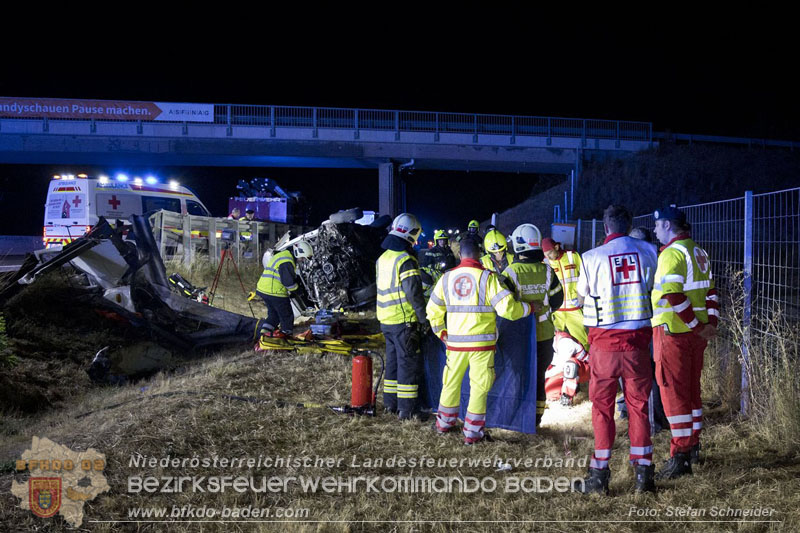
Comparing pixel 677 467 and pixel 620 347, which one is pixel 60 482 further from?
pixel 677 467

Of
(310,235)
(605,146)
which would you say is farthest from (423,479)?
(605,146)

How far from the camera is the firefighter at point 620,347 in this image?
3729mm

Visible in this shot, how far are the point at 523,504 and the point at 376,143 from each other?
78.7ft

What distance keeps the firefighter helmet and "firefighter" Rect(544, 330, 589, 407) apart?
1.14 metres

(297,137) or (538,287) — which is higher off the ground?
(297,137)

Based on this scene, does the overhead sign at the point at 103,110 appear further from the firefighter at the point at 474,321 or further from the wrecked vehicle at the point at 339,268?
the firefighter at the point at 474,321

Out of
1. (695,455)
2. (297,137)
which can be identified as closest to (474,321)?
(695,455)

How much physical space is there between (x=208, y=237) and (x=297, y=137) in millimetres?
11249

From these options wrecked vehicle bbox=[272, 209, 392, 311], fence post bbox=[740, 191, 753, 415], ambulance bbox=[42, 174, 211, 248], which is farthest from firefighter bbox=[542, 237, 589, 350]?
ambulance bbox=[42, 174, 211, 248]

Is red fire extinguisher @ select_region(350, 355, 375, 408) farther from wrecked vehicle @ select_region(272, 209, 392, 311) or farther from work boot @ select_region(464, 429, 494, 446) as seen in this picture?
wrecked vehicle @ select_region(272, 209, 392, 311)

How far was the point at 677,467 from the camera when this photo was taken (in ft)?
13.0

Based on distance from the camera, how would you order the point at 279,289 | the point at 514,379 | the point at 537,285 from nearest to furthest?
the point at 514,379
the point at 537,285
the point at 279,289

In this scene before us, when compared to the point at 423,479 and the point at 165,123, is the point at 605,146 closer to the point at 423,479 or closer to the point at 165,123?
the point at 165,123

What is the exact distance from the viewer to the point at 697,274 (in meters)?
4.12
